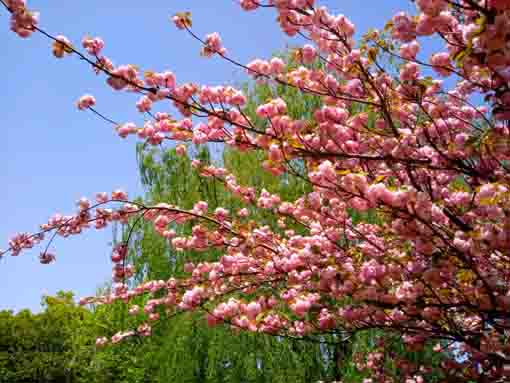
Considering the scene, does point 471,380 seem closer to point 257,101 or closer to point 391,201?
point 391,201

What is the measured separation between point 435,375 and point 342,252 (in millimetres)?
2493

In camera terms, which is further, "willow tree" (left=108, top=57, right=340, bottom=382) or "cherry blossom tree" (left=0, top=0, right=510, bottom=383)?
"willow tree" (left=108, top=57, right=340, bottom=382)

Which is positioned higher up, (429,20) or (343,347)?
(429,20)

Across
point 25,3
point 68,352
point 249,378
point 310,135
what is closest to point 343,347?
point 249,378

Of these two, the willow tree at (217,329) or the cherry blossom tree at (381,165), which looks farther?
the willow tree at (217,329)

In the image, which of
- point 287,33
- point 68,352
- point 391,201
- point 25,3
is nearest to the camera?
point 391,201

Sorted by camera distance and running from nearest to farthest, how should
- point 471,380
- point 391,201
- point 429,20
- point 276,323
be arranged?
point 429,20
point 391,201
point 471,380
point 276,323

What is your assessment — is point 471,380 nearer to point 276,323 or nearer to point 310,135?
point 276,323

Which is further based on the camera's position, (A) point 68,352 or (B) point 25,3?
(A) point 68,352

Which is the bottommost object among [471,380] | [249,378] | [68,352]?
[471,380]

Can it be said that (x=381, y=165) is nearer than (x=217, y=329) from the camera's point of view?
Yes

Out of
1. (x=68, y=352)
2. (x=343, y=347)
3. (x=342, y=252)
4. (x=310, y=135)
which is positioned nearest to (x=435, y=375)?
(x=343, y=347)

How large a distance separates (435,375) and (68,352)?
1375 cm

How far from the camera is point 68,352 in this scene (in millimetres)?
15773
